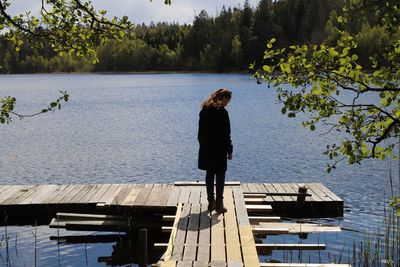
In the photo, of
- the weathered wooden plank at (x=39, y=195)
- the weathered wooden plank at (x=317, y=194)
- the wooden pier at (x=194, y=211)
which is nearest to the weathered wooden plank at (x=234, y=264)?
the wooden pier at (x=194, y=211)

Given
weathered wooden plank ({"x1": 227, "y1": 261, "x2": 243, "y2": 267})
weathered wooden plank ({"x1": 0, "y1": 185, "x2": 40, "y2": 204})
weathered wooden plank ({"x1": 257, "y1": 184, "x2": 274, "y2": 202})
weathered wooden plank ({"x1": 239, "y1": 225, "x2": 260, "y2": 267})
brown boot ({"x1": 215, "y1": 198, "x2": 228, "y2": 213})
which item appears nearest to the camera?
weathered wooden plank ({"x1": 227, "y1": 261, "x2": 243, "y2": 267})

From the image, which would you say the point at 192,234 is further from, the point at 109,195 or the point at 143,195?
the point at 109,195

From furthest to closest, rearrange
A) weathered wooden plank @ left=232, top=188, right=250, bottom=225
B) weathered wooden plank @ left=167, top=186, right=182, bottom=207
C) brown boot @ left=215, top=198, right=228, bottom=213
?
1. weathered wooden plank @ left=167, top=186, right=182, bottom=207
2. brown boot @ left=215, top=198, right=228, bottom=213
3. weathered wooden plank @ left=232, top=188, right=250, bottom=225

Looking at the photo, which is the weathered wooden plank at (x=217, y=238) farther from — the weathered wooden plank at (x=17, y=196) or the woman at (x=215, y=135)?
the weathered wooden plank at (x=17, y=196)

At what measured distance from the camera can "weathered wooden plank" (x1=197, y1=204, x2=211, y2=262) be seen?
7.36 metres

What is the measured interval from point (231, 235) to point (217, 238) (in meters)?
0.26

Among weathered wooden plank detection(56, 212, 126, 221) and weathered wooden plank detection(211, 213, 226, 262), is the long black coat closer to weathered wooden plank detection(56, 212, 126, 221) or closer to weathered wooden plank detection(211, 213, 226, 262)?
weathered wooden plank detection(211, 213, 226, 262)

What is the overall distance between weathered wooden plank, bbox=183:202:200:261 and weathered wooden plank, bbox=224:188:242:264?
1.51ft

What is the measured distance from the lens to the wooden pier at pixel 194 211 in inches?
303

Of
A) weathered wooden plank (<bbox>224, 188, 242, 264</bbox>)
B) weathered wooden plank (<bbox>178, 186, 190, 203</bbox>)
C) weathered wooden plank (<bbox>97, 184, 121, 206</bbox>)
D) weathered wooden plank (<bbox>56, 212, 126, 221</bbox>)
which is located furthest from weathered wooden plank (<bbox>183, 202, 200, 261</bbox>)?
weathered wooden plank (<bbox>97, 184, 121, 206</bbox>)

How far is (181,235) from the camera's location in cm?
834

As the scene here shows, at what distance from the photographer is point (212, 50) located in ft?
527

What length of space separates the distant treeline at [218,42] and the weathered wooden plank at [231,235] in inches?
4918

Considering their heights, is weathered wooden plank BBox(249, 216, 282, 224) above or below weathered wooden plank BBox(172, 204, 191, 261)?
below
